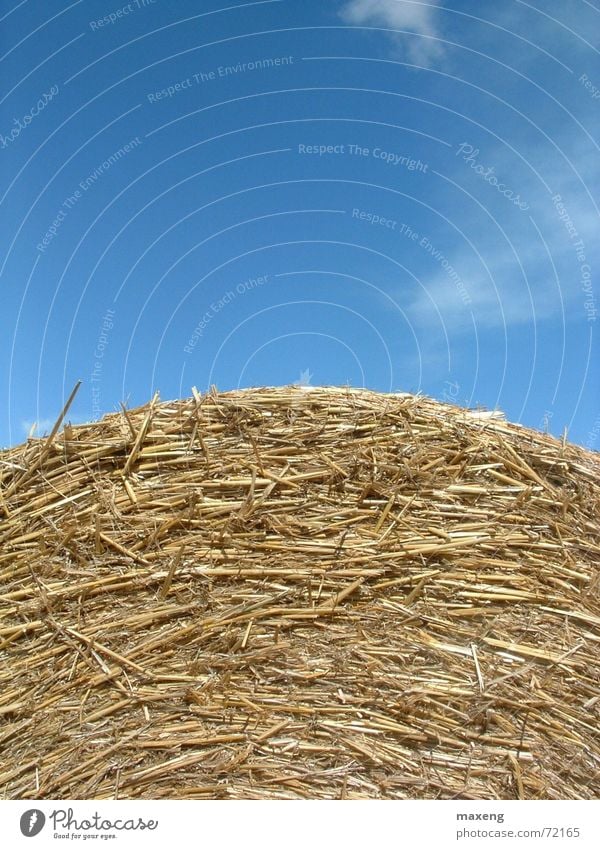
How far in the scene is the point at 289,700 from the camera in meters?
2.26

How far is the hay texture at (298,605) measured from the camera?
7.25 feet

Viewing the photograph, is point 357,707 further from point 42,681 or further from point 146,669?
point 42,681

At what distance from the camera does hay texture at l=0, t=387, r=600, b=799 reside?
2.21 meters

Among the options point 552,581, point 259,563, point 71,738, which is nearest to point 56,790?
point 71,738
